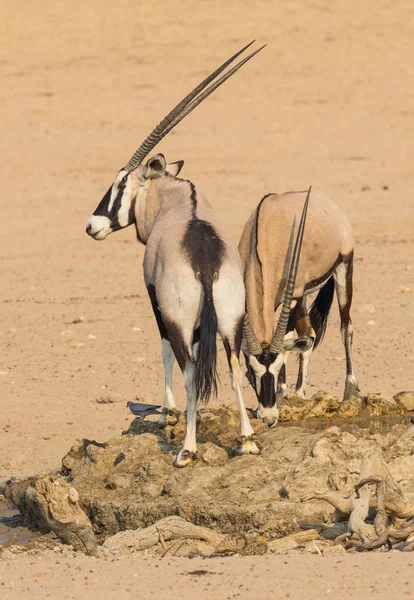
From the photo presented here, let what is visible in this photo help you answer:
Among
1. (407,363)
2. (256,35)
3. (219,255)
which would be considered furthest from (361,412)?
(256,35)

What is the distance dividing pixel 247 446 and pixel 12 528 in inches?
52.0

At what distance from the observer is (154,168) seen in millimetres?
8438

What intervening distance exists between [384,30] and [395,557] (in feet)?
67.4

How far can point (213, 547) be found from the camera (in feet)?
21.3

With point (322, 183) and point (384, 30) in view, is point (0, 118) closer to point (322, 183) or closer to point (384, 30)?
point (322, 183)

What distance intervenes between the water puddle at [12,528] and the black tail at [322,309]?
9.41 ft

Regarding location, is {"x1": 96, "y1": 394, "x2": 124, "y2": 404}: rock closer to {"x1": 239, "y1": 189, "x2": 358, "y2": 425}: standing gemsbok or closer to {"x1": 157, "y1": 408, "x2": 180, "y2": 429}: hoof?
{"x1": 239, "y1": 189, "x2": 358, "y2": 425}: standing gemsbok

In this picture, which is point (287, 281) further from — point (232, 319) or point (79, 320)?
point (79, 320)

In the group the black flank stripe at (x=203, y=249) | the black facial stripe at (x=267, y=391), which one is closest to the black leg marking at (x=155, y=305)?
the black flank stripe at (x=203, y=249)

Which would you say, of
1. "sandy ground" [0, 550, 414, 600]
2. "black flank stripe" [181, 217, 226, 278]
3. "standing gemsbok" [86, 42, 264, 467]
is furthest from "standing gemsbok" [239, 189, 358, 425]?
"sandy ground" [0, 550, 414, 600]

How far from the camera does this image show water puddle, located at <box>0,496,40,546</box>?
23.5 ft

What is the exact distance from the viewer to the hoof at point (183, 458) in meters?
7.24

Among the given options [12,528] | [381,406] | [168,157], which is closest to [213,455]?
[12,528]

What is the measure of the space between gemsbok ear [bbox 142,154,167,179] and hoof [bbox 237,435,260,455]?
1.94 metres
